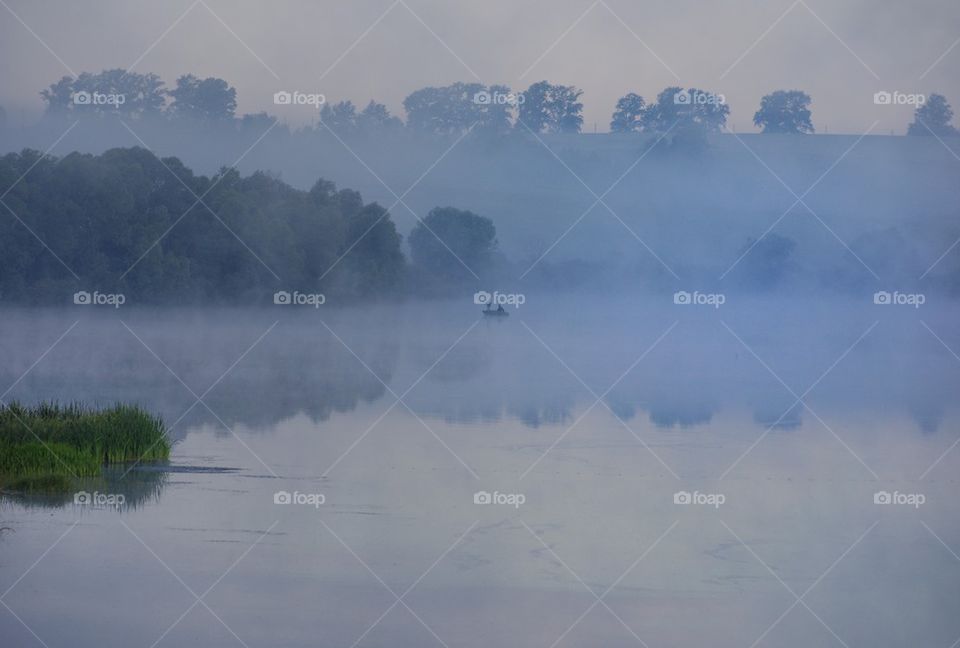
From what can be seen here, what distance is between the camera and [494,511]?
44.8 ft

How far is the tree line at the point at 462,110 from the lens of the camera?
49906 mm

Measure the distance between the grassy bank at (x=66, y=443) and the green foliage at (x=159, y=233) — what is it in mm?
27977

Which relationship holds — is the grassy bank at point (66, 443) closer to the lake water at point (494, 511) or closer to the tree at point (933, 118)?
the lake water at point (494, 511)

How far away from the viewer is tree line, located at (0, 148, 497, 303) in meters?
43.2

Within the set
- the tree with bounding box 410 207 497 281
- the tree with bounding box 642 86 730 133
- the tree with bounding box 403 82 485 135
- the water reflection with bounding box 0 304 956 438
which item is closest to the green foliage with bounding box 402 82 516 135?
the tree with bounding box 403 82 485 135

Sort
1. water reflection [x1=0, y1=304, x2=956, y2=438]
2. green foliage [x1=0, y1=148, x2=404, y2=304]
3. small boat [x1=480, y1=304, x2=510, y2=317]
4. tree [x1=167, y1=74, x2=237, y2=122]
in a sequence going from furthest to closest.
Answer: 1. tree [x1=167, y1=74, x2=237, y2=122]
2. small boat [x1=480, y1=304, x2=510, y2=317]
3. green foliage [x1=0, y1=148, x2=404, y2=304]
4. water reflection [x1=0, y1=304, x2=956, y2=438]

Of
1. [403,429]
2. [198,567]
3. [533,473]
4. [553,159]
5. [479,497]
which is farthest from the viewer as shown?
[553,159]

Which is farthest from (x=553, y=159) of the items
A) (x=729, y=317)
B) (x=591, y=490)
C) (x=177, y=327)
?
(x=591, y=490)

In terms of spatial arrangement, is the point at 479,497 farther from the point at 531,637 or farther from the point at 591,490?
the point at 531,637

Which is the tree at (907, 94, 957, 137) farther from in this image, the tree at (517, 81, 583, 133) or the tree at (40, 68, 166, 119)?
the tree at (40, 68, 166, 119)

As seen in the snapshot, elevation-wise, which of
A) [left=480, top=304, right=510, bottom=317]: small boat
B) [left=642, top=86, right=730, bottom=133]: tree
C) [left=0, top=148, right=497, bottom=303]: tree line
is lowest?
[left=480, top=304, right=510, bottom=317]: small boat

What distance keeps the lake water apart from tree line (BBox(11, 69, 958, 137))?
2329 cm

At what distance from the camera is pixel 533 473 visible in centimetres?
1573

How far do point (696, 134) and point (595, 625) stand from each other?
5606 cm
